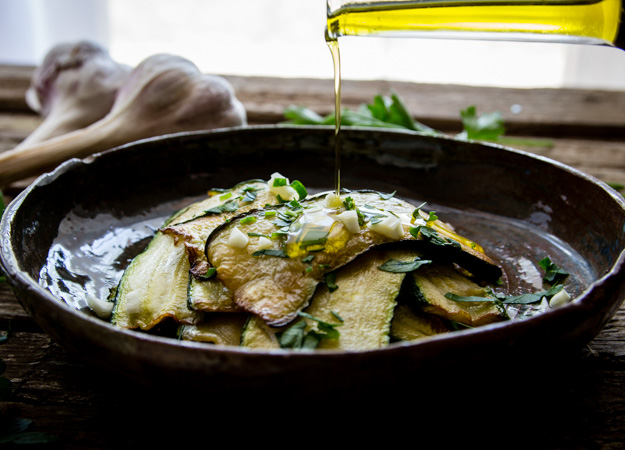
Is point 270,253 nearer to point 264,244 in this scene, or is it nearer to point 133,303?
point 264,244

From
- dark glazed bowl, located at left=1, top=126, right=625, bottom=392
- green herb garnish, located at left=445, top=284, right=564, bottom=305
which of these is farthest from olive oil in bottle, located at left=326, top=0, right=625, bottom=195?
green herb garnish, located at left=445, top=284, right=564, bottom=305

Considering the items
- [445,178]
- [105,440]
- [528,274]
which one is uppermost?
[445,178]

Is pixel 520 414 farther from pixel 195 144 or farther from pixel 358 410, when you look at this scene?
pixel 195 144

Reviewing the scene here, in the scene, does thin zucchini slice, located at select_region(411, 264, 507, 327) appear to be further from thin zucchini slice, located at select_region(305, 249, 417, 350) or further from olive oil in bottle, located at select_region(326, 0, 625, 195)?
olive oil in bottle, located at select_region(326, 0, 625, 195)

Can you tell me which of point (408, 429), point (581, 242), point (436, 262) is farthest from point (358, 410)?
point (581, 242)

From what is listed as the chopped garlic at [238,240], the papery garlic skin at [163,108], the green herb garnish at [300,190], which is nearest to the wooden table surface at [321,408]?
the chopped garlic at [238,240]
